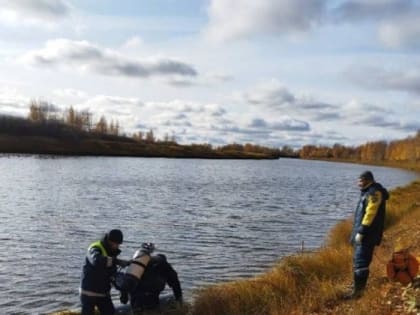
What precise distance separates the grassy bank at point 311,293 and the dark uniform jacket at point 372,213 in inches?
41.2

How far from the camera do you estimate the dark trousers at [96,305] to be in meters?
9.92

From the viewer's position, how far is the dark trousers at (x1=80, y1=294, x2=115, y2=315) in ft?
32.5

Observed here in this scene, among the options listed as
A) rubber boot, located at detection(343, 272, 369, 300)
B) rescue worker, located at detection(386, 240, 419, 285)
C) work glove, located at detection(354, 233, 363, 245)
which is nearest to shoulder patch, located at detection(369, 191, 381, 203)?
work glove, located at detection(354, 233, 363, 245)

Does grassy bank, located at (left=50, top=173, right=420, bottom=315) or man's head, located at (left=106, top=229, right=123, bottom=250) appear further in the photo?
grassy bank, located at (left=50, top=173, right=420, bottom=315)

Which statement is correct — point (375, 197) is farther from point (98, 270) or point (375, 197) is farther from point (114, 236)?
point (98, 270)

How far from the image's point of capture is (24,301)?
1383 centimetres

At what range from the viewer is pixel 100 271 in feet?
31.7

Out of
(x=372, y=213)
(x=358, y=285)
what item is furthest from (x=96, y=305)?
(x=372, y=213)

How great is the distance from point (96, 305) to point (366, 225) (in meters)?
5.46

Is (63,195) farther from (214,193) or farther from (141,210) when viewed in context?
(214,193)

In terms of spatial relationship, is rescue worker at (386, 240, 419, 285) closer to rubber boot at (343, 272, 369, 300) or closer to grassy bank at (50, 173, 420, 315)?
grassy bank at (50, 173, 420, 315)

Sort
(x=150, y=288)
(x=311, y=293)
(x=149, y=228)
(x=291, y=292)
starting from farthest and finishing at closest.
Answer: (x=149, y=228) < (x=291, y=292) < (x=311, y=293) < (x=150, y=288)

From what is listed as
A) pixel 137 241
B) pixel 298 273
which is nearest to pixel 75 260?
pixel 137 241

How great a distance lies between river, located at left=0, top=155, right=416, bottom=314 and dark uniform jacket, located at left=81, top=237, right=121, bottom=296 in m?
3.74
